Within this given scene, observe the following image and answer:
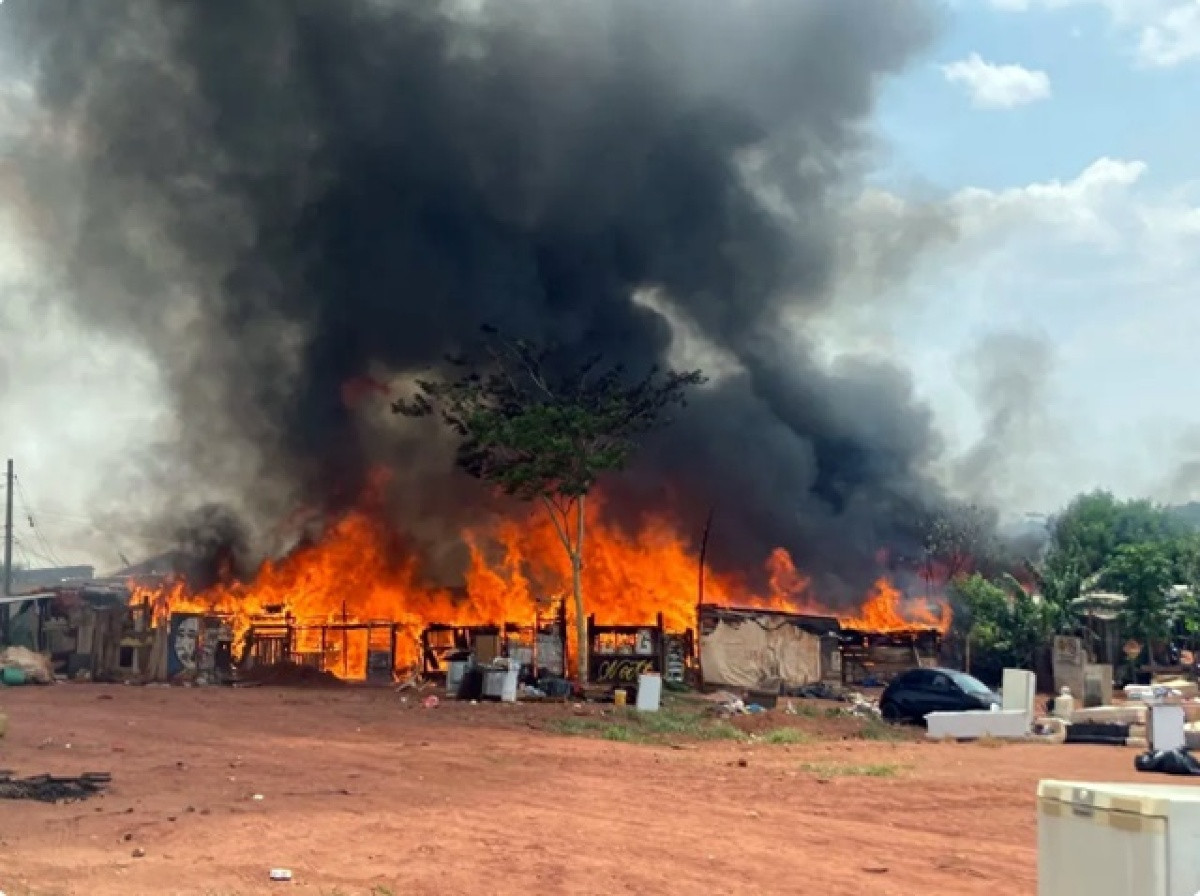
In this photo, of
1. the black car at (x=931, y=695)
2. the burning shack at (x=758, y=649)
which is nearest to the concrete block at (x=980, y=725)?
the black car at (x=931, y=695)

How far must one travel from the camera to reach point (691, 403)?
4062 centimetres

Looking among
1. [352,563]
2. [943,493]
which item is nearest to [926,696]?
[352,563]

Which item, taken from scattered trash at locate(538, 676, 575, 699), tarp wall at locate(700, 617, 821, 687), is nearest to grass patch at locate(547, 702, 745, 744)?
scattered trash at locate(538, 676, 575, 699)

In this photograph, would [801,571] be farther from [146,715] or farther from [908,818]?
[908,818]

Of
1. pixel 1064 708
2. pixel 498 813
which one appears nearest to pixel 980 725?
pixel 1064 708

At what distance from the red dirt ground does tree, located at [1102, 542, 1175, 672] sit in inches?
697

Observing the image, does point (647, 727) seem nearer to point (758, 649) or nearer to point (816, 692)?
point (758, 649)

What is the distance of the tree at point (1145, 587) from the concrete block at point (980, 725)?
15470mm

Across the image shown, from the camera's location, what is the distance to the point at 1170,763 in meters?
14.7

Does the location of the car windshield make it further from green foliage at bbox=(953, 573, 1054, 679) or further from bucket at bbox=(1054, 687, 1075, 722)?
green foliage at bbox=(953, 573, 1054, 679)

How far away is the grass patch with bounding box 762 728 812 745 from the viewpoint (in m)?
20.1

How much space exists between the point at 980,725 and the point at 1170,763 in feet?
22.0

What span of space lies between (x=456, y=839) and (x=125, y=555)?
46427 millimetres

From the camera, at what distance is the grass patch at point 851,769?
49.0ft
